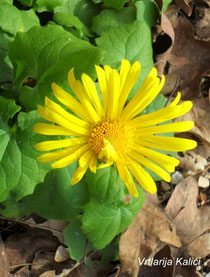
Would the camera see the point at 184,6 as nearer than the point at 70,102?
No

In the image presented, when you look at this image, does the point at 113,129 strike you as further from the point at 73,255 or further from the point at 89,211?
the point at 73,255

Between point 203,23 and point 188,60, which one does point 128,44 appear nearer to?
point 188,60

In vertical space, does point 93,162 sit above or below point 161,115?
below

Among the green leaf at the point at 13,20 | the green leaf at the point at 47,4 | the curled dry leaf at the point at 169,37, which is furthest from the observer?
the curled dry leaf at the point at 169,37

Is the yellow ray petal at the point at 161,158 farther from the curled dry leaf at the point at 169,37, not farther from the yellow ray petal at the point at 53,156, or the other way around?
the curled dry leaf at the point at 169,37

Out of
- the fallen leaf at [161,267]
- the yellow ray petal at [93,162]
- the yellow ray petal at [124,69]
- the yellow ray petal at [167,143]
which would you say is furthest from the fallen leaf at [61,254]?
the yellow ray petal at [124,69]

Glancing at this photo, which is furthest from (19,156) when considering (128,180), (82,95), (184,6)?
(184,6)
